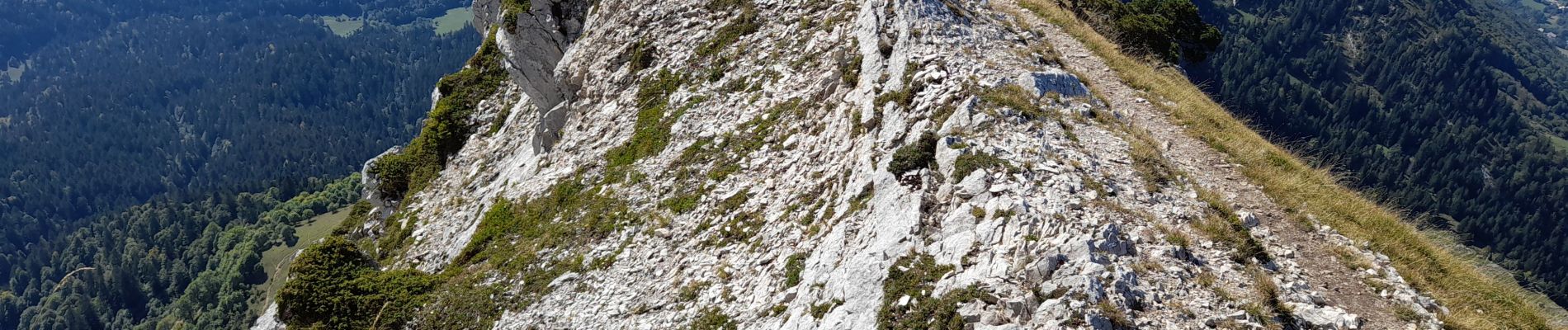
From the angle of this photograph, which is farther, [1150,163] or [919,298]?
[1150,163]

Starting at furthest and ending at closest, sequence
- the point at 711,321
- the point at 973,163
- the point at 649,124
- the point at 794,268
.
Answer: the point at 649,124
the point at 711,321
the point at 794,268
the point at 973,163

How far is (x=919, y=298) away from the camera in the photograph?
14.4 metres

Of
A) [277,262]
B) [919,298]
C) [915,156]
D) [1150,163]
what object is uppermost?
[915,156]

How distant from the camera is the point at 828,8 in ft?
89.3

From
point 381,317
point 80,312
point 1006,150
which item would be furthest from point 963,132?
point 80,312

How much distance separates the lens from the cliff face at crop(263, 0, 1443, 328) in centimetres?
1401

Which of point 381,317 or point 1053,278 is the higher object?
point 1053,278

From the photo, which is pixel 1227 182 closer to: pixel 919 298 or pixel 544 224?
pixel 919 298

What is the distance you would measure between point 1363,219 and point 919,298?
1075 cm

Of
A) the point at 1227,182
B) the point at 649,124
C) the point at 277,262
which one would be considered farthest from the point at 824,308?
the point at 277,262

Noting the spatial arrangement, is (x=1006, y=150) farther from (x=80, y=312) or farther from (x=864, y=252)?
(x=80, y=312)

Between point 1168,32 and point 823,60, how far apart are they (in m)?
25.1

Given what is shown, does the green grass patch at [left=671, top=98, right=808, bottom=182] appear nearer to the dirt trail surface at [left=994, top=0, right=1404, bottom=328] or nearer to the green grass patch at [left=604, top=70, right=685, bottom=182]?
the green grass patch at [left=604, top=70, right=685, bottom=182]

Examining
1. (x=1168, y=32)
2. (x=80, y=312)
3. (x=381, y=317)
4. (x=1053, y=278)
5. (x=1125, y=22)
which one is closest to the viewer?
(x=1053, y=278)
